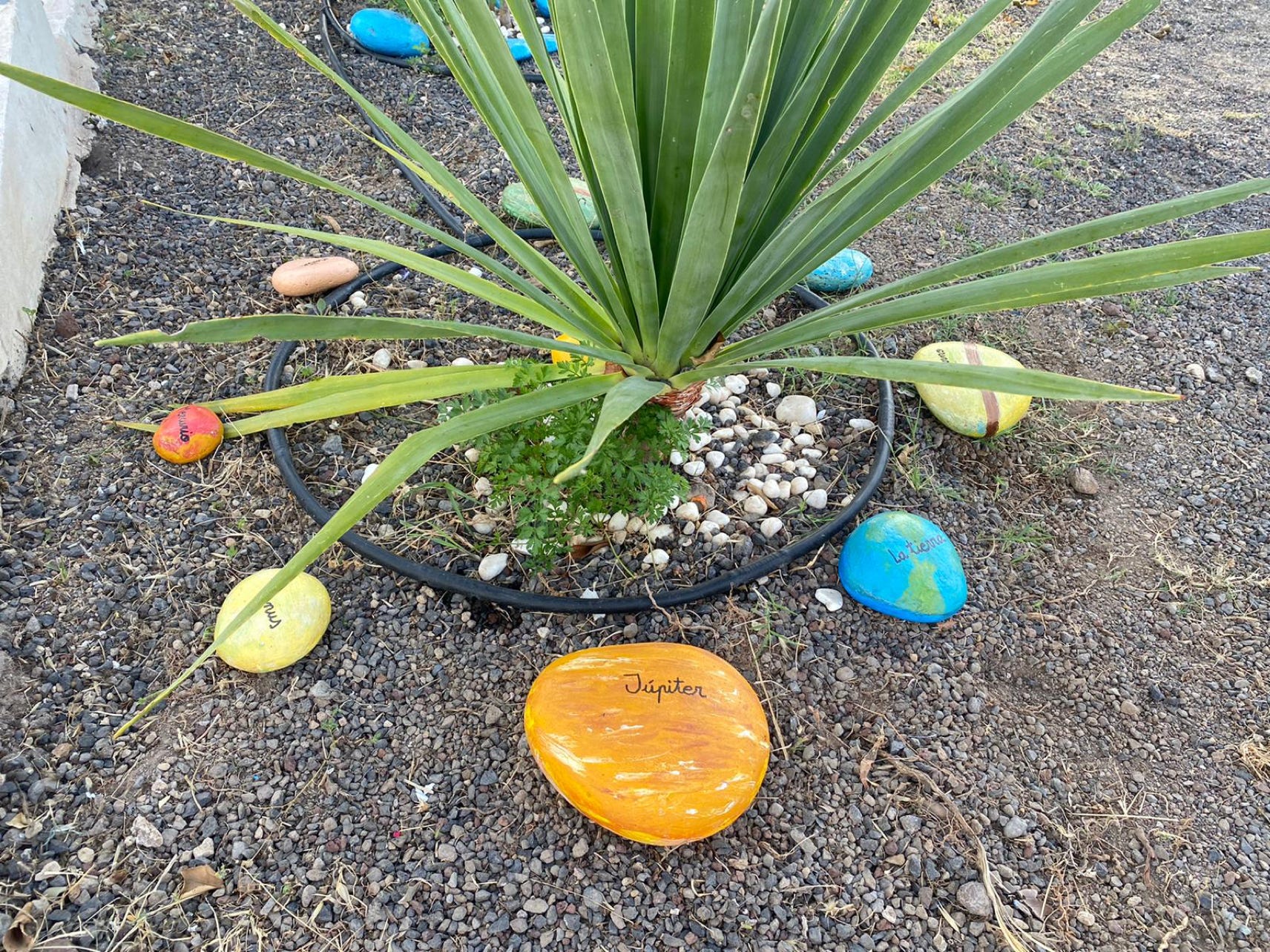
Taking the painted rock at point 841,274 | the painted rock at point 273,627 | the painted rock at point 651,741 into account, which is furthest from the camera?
the painted rock at point 841,274

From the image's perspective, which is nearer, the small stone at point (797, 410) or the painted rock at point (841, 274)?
the small stone at point (797, 410)

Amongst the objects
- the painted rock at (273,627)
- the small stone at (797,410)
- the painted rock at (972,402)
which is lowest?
the painted rock at (273,627)

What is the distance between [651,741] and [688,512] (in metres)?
0.49

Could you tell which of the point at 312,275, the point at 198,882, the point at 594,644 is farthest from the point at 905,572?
the point at 312,275

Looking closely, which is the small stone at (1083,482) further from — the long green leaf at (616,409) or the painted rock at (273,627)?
the painted rock at (273,627)

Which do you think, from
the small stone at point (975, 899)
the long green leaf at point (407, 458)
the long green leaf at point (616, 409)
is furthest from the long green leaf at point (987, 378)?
the small stone at point (975, 899)

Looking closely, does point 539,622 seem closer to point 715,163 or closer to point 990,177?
point 715,163

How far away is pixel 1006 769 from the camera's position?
123 centimetres

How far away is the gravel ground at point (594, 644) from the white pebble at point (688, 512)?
190 millimetres

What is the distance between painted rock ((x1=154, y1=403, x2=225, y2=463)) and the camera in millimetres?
1459

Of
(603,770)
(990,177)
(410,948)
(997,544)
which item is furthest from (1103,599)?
(990,177)

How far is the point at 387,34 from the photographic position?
7.83ft

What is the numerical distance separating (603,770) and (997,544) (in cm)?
88

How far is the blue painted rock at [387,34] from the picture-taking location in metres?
2.38
